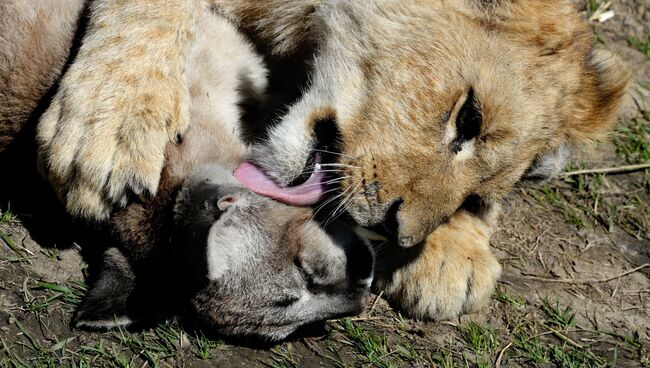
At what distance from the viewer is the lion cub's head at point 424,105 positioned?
3.99 meters

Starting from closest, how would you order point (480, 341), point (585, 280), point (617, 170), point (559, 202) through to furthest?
point (480, 341)
point (585, 280)
point (559, 202)
point (617, 170)

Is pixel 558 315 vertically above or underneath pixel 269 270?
underneath

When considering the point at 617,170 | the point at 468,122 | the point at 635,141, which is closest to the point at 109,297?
the point at 468,122

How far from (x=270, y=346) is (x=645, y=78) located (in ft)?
12.8

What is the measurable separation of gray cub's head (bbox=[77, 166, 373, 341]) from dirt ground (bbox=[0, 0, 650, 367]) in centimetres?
17

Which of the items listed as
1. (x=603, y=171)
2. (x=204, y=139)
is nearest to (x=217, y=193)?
(x=204, y=139)

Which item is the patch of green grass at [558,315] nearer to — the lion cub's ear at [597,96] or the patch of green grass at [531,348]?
the patch of green grass at [531,348]

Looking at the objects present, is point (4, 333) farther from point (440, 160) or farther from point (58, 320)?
point (440, 160)

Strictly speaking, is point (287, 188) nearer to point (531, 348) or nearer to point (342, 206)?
point (342, 206)

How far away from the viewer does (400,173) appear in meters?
3.97

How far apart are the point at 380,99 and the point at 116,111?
3.75ft

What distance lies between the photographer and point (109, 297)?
3.98 m

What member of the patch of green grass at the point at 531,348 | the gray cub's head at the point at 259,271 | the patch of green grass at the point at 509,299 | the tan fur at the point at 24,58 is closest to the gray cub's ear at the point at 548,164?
the patch of green grass at the point at 509,299

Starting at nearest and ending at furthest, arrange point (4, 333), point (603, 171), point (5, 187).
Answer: point (4, 333), point (5, 187), point (603, 171)
